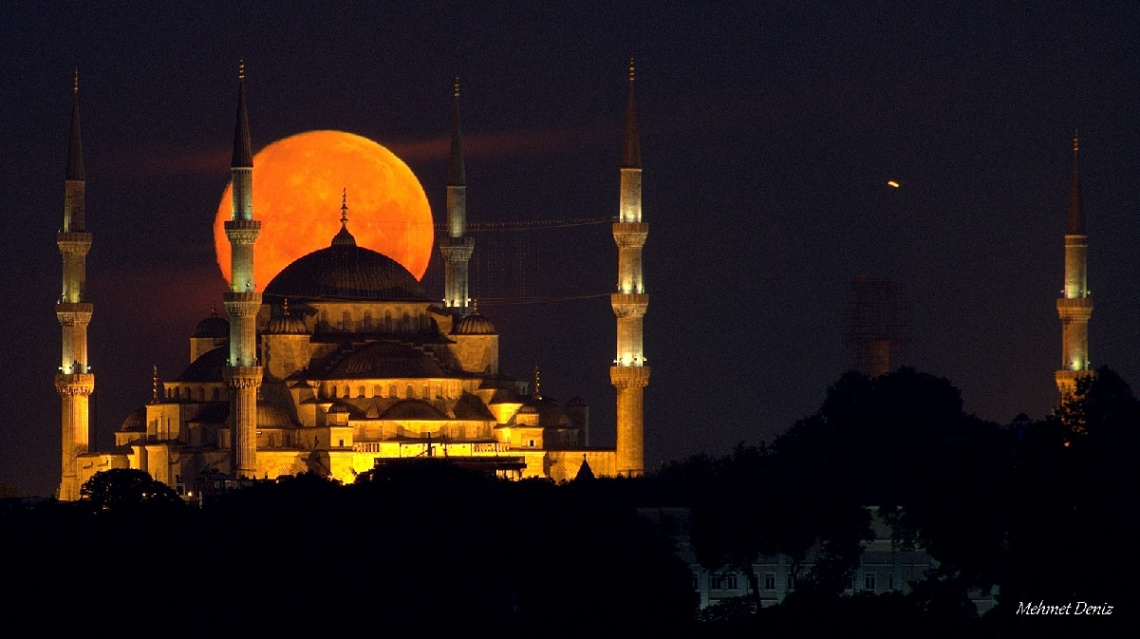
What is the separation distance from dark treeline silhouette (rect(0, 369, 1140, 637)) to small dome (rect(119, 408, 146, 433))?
17.4m

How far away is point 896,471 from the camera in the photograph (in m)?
101

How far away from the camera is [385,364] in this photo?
108875mm

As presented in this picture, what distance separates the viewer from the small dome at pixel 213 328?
371ft

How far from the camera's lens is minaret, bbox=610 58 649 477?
351ft

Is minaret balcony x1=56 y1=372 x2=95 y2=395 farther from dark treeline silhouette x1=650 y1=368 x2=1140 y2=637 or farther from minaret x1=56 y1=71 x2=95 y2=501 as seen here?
dark treeline silhouette x1=650 y1=368 x2=1140 y2=637

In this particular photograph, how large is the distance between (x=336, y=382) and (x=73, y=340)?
288 inches

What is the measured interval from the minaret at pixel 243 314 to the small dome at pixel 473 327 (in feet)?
18.6

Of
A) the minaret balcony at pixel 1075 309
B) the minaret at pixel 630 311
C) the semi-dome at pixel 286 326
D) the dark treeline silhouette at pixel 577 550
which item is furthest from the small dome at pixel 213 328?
the minaret balcony at pixel 1075 309

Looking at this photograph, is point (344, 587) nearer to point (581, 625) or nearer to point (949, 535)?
point (581, 625)

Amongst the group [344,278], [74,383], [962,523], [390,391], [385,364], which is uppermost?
[344,278]

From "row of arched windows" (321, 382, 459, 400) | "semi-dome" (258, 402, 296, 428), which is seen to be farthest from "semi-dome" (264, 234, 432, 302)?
"semi-dome" (258, 402, 296, 428)

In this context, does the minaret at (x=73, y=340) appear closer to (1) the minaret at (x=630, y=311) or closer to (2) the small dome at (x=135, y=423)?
(2) the small dome at (x=135, y=423)

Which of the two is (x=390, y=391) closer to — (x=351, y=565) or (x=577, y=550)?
(x=577, y=550)

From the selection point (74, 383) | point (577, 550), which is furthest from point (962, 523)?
point (74, 383)
